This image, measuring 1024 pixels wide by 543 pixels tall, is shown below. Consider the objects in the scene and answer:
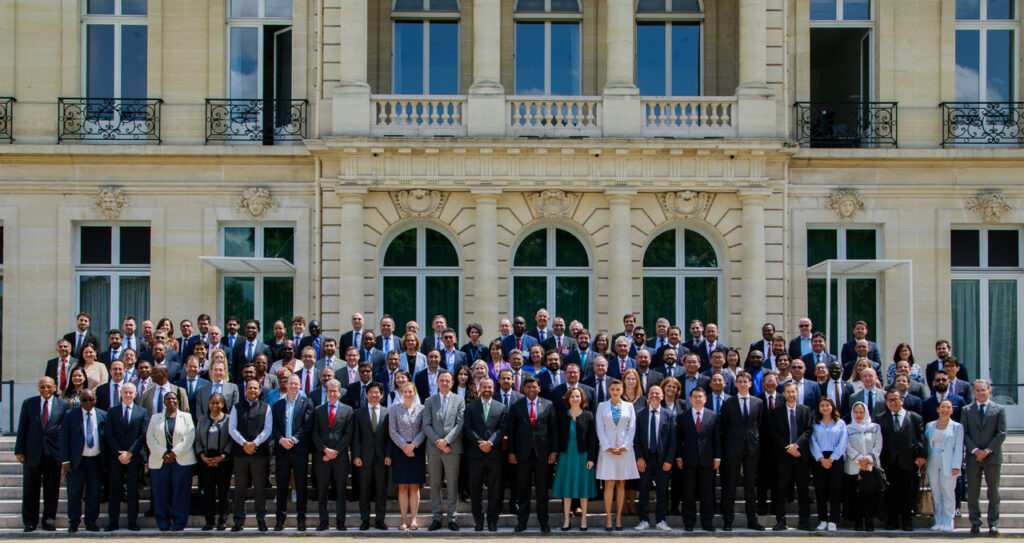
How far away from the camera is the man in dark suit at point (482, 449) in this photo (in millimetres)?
13366

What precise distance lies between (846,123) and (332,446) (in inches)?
445

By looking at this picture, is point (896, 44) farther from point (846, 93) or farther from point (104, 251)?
point (104, 251)

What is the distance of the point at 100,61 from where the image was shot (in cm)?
1947

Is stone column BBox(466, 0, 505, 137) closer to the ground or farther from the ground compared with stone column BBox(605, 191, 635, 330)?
farther from the ground

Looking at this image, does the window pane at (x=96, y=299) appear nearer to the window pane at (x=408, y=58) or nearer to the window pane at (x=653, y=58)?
the window pane at (x=408, y=58)

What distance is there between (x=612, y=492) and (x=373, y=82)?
959cm

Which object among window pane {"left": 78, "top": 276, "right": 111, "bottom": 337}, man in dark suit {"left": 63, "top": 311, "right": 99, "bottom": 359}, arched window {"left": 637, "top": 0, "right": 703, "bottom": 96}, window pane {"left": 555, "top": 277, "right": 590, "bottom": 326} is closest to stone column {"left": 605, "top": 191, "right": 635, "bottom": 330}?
window pane {"left": 555, "top": 277, "right": 590, "bottom": 326}

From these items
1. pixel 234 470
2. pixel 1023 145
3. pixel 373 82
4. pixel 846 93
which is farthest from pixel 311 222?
pixel 1023 145

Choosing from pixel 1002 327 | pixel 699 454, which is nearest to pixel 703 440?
pixel 699 454

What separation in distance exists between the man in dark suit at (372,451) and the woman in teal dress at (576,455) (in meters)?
2.13

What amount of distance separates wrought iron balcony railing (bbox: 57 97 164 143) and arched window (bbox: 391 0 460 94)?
14.0ft

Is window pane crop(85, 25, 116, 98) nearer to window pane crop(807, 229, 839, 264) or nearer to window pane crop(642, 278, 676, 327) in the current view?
window pane crop(642, 278, 676, 327)

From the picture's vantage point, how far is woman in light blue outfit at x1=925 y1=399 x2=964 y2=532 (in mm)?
13500

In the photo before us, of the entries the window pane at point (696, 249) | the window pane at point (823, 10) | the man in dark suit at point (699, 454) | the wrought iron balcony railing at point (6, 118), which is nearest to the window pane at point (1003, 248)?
the window pane at point (823, 10)
